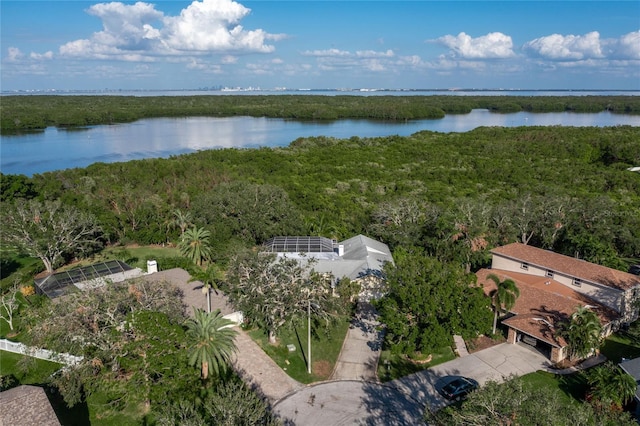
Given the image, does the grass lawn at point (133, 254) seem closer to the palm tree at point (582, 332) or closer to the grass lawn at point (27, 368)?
the grass lawn at point (27, 368)

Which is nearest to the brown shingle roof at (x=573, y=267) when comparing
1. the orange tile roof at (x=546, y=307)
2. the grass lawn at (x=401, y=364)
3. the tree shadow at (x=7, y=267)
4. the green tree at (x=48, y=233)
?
the orange tile roof at (x=546, y=307)

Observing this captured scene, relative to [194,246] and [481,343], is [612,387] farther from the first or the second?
[194,246]

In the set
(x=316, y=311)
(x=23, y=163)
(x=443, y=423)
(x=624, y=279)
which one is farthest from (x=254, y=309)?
(x=23, y=163)

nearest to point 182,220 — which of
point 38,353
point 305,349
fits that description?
point 38,353

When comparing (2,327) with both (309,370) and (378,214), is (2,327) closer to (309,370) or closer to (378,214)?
(309,370)

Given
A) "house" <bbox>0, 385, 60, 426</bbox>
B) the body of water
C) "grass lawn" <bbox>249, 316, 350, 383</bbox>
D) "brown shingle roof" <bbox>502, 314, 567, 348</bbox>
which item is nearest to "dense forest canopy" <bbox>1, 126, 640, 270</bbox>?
"brown shingle roof" <bbox>502, 314, 567, 348</bbox>

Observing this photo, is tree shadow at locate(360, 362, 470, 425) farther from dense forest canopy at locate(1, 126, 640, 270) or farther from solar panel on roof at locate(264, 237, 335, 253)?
solar panel on roof at locate(264, 237, 335, 253)
